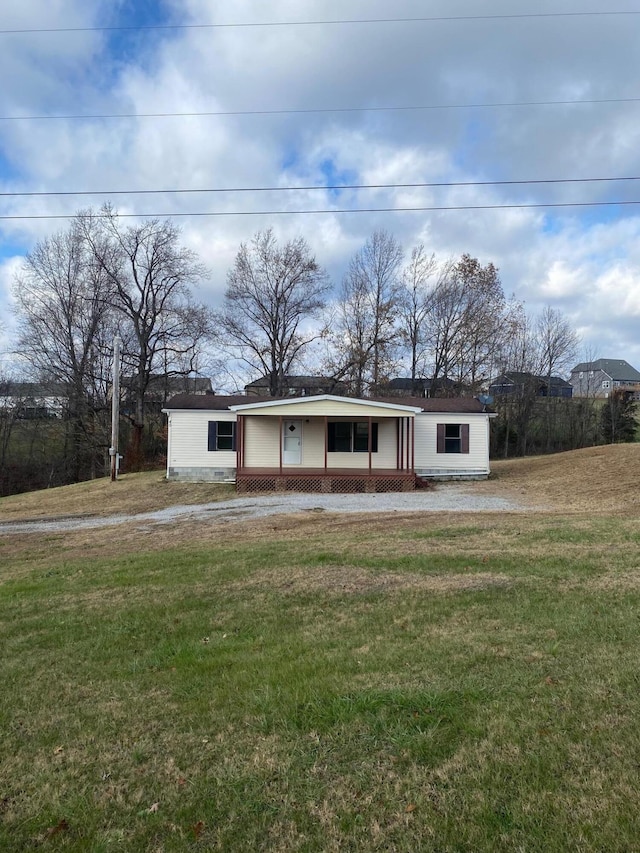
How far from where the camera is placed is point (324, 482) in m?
18.8

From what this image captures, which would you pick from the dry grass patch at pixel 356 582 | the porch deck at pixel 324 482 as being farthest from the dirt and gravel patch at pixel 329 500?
the dry grass patch at pixel 356 582

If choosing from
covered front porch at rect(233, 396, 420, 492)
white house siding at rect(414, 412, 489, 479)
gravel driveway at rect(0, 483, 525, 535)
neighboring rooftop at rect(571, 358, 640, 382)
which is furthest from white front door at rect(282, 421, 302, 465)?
neighboring rooftop at rect(571, 358, 640, 382)

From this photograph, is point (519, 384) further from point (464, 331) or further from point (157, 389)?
point (157, 389)

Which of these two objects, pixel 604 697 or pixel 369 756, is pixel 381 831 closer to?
pixel 369 756

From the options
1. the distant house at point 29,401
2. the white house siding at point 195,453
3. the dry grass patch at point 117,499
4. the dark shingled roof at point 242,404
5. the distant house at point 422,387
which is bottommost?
the dry grass patch at point 117,499

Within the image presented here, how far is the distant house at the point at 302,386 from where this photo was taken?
35.0m

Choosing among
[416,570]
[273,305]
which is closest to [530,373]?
[273,305]

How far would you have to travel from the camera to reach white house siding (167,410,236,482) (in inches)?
812

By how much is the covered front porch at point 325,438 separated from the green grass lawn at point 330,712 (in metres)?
13.3

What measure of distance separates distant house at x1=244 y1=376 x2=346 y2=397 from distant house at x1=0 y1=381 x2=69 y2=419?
37.7ft

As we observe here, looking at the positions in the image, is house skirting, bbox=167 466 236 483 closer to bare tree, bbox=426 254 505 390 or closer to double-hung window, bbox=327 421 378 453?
double-hung window, bbox=327 421 378 453

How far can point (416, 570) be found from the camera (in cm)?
623

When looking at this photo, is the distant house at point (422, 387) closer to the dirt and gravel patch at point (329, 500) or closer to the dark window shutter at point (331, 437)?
the dirt and gravel patch at point (329, 500)

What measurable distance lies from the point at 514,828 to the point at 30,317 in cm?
3564
